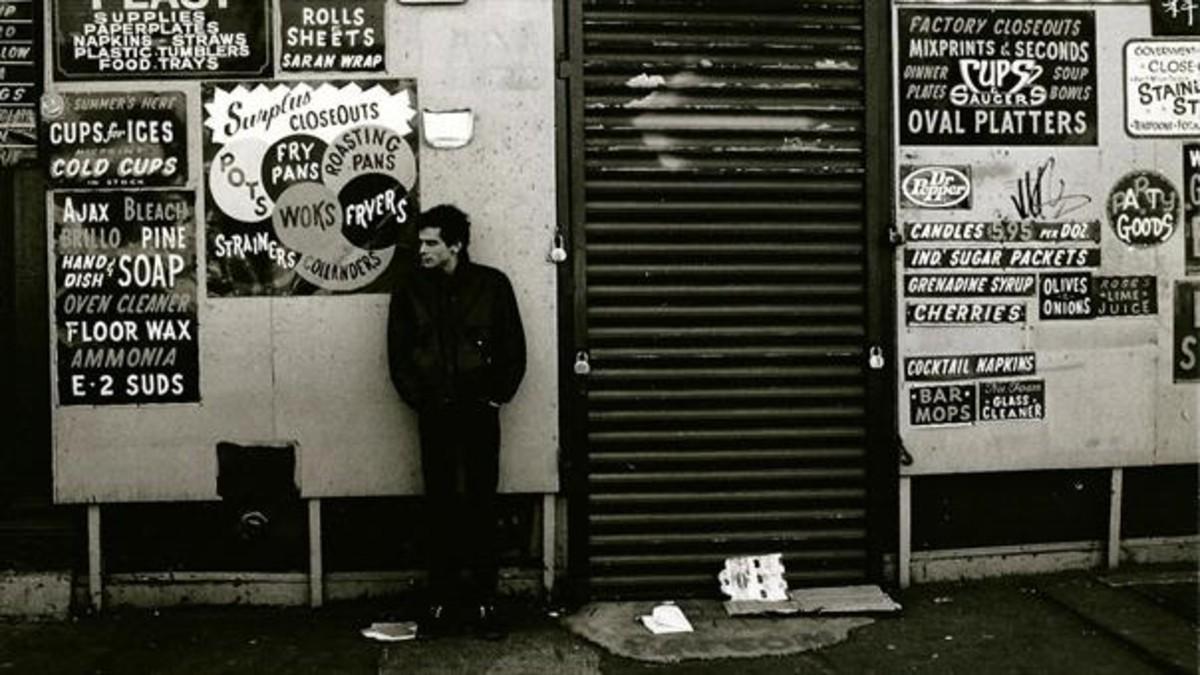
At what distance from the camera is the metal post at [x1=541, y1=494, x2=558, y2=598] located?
21.2ft

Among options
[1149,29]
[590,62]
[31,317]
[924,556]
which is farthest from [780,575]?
[31,317]

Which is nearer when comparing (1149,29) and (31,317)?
(31,317)

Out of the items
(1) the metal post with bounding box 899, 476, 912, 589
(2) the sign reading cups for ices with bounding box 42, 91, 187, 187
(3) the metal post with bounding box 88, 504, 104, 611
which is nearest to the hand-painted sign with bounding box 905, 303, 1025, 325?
(1) the metal post with bounding box 899, 476, 912, 589

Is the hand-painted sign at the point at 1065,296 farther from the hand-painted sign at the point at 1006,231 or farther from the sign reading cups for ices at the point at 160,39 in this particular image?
the sign reading cups for ices at the point at 160,39

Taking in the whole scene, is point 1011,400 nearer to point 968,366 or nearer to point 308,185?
point 968,366

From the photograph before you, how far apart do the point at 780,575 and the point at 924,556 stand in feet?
2.86

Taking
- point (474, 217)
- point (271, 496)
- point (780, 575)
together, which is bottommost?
point (780, 575)

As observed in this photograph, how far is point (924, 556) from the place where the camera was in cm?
675

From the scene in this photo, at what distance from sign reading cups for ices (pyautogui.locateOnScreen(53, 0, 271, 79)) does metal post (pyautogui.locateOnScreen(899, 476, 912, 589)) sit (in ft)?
13.2

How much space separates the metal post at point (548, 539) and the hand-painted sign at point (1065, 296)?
2.87 metres

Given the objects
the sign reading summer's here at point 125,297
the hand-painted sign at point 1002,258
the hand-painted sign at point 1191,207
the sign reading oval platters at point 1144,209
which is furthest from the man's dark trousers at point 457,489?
the hand-painted sign at point 1191,207

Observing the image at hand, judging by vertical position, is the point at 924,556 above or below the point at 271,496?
below

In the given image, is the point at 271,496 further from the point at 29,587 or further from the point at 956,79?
the point at 956,79

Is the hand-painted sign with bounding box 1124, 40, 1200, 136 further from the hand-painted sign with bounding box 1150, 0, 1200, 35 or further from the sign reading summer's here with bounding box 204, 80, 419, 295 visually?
the sign reading summer's here with bounding box 204, 80, 419, 295
